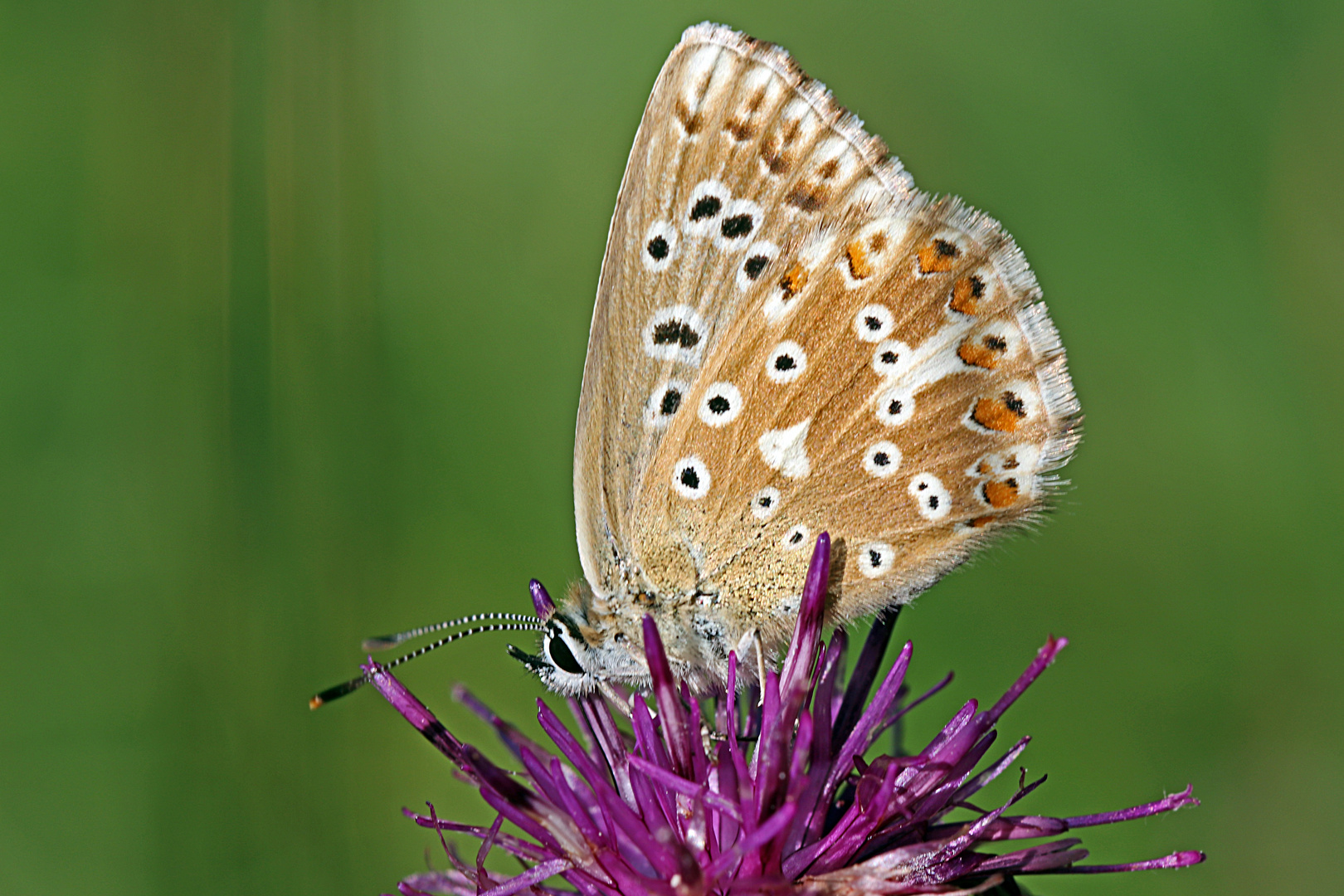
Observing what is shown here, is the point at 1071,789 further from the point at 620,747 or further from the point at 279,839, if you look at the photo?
the point at 279,839

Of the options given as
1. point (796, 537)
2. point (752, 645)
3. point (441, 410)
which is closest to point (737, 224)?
point (796, 537)

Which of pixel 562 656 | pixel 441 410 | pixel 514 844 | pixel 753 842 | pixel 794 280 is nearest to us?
pixel 753 842

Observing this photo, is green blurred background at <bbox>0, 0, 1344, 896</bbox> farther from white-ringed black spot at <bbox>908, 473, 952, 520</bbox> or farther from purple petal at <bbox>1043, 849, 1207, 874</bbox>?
white-ringed black spot at <bbox>908, 473, 952, 520</bbox>

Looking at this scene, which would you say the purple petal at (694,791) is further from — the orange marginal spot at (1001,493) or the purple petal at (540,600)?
the orange marginal spot at (1001,493)

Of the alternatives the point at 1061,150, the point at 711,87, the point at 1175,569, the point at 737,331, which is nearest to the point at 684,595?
the point at 737,331

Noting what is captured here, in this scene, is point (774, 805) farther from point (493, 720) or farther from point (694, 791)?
point (493, 720)

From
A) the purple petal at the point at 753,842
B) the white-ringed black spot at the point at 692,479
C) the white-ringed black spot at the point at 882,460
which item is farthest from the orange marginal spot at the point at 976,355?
the purple petal at the point at 753,842

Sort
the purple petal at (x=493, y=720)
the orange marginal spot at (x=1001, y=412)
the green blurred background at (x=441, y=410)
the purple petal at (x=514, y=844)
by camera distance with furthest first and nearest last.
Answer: the green blurred background at (x=441, y=410) < the orange marginal spot at (x=1001, y=412) < the purple petal at (x=514, y=844) < the purple petal at (x=493, y=720)
